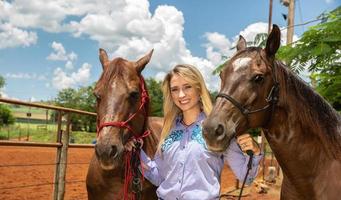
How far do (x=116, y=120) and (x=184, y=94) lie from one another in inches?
23.7

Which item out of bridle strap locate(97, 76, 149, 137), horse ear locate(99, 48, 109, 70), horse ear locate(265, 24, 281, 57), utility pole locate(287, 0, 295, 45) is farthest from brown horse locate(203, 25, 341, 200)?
utility pole locate(287, 0, 295, 45)

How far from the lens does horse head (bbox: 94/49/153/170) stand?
2840mm

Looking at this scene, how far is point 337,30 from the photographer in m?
4.98

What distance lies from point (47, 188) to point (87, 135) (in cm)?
2279

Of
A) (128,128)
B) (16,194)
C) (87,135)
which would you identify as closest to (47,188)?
(16,194)

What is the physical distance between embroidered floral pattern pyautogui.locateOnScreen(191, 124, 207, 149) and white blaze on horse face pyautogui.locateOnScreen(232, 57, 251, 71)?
541mm

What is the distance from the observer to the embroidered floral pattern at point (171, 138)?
2809mm

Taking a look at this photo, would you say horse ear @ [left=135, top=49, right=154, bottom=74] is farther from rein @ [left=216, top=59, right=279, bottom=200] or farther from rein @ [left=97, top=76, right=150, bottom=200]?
rein @ [left=216, top=59, right=279, bottom=200]

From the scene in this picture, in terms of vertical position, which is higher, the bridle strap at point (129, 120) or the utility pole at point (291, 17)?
the utility pole at point (291, 17)

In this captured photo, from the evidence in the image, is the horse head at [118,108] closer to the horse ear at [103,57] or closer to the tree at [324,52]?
the horse ear at [103,57]

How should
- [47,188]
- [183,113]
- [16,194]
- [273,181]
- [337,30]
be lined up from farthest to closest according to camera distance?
[273,181]
[47,188]
[16,194]
[337,30]
[183,113]

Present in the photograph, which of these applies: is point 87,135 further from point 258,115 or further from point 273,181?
point 258,115

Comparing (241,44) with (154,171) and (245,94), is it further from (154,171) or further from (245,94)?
(154,171)

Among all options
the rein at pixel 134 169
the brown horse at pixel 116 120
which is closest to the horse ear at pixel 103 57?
the brown horse at pixel 116 120
